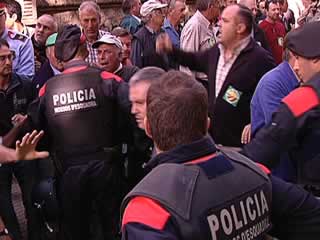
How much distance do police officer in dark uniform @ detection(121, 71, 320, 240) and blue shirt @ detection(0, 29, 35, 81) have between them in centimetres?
392

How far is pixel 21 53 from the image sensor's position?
19.1 feet

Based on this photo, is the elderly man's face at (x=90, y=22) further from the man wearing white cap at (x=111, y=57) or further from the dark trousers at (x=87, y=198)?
the dark trousers at (x=87, y=198)

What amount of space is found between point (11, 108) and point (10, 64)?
1.13 feet

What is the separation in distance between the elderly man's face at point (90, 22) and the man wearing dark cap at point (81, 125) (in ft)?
5.05

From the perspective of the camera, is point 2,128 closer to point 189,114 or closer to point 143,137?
point 143,137

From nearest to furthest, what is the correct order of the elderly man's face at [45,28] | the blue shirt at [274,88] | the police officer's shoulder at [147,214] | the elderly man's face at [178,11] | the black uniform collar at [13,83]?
the police officer's shoulder at [147,214]
the blue shirt at [274,88]
the black uniform collar at [13,83]
the elderly man's face at [45,28]
the elderly man's face at [178,11]

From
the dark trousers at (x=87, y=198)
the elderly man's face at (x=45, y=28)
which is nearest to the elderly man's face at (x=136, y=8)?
the elderly man's face at (x=45, y=28)

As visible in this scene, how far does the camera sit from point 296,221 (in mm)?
2096

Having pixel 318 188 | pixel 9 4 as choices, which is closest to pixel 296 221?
pixel 318 188

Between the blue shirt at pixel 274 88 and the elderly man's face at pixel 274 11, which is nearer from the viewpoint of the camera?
the blue shirt at pixel 274 88

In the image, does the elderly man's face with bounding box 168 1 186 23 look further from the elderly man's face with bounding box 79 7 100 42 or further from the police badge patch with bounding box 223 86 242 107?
the police badge patch with bounding box 223 86 242 107

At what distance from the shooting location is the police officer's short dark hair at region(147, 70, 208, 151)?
1.86 metres

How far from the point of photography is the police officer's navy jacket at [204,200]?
1.75 m

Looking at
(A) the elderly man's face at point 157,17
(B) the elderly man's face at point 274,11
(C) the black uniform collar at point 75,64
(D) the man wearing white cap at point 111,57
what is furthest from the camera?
(B) the elderly man's face at point 274,11
